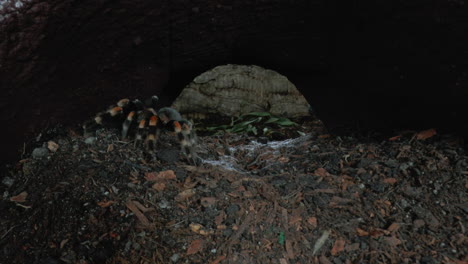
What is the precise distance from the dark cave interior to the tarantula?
10 cm

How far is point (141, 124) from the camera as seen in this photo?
2.31 metres

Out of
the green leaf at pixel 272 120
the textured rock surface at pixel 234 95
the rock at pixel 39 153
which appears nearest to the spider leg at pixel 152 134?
the rock at pixel 39 153

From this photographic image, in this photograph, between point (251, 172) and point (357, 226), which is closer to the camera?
point (357, 226)

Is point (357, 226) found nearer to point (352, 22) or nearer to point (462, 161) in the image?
point (462, 161)

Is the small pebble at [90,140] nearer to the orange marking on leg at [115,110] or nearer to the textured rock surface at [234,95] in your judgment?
the orange marking on leg at [115,110]

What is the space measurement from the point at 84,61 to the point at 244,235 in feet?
4.08

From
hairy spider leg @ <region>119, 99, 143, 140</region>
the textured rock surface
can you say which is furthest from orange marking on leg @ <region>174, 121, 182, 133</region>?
the textured rock surface

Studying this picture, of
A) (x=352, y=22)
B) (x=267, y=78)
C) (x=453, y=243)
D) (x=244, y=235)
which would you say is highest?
(x=352, y=22)

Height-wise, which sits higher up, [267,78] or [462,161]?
[462,161]

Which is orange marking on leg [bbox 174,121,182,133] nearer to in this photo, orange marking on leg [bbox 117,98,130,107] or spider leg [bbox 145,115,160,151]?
spider leg [bbox 145,115,160,151]

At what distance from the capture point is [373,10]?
7.20 feet

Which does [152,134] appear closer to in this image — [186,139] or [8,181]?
[186,139]

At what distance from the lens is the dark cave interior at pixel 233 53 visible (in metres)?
1.99

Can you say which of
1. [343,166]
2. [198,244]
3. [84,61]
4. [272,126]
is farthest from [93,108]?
[272,126]
